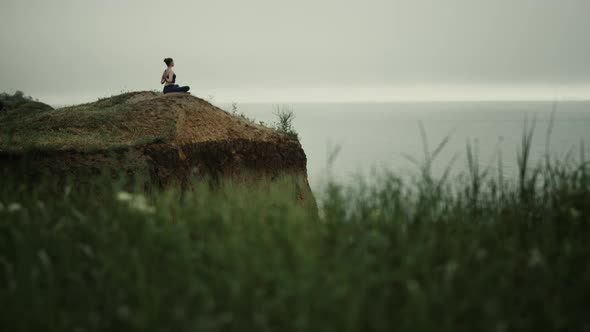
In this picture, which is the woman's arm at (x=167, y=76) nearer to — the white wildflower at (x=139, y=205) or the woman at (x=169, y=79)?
the woman at (x=169, y=79)

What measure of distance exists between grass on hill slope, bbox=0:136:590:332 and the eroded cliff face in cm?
407

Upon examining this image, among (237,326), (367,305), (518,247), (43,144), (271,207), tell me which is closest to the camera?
(237,326)

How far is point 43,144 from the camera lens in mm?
9438

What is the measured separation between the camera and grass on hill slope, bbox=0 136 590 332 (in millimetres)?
2936

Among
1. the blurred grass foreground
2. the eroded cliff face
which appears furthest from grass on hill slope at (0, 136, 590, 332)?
the eroded cliff face

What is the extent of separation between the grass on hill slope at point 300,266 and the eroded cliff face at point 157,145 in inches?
160

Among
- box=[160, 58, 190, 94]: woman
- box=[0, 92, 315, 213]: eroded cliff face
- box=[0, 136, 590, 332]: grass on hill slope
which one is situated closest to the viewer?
box=[0, 136, 590, 332]: grass on hill slope

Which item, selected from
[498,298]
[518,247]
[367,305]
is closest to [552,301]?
[498,298]

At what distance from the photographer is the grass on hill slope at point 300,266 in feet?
9.63

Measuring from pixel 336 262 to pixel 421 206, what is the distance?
1.46 m

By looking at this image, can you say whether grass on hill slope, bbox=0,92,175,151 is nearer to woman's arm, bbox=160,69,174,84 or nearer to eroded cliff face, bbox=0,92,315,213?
eroded cliff face, bbox=0,92,315,213

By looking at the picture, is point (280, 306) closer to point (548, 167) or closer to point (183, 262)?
point (183, 262)

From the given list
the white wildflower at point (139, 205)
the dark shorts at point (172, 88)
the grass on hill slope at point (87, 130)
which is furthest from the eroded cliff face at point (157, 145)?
the white wildflower at point (139, 205)

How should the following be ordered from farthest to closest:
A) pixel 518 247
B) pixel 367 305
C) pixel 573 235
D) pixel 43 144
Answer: pixel 43 144
pixel 573 235
pixel 518 247
pixel 367 305
